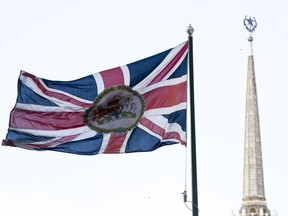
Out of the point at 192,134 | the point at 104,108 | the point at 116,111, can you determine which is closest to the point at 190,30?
the point at 192,134

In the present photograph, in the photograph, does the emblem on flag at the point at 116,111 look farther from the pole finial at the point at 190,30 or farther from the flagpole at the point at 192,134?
the pole finial at the point at 190,30

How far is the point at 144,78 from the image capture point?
63.2ft

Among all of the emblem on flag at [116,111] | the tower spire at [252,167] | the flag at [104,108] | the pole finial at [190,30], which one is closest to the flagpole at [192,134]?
the pole finial at [190,30]

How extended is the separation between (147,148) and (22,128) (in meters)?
2.68

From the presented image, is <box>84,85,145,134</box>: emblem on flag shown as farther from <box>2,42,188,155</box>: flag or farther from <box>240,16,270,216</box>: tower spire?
<box>240,16,270,216</box>: tower spire

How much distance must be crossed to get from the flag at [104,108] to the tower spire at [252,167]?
48.0 meters

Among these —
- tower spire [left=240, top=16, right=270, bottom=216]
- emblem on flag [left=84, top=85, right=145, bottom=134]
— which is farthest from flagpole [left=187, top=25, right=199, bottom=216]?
tower spire [left=240, top=16, right=270, bottom=216]

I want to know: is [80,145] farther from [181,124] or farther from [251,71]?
[251,71]

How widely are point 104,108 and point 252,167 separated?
48.6m

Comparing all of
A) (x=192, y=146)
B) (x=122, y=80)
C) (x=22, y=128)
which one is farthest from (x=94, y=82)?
(x=192, y=146)

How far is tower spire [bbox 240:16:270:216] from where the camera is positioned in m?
66.6

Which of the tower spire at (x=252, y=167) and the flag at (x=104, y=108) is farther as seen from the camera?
the tower spire at (x=252, y=167)

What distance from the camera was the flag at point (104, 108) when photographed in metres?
18.9

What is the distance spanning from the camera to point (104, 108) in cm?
1955
